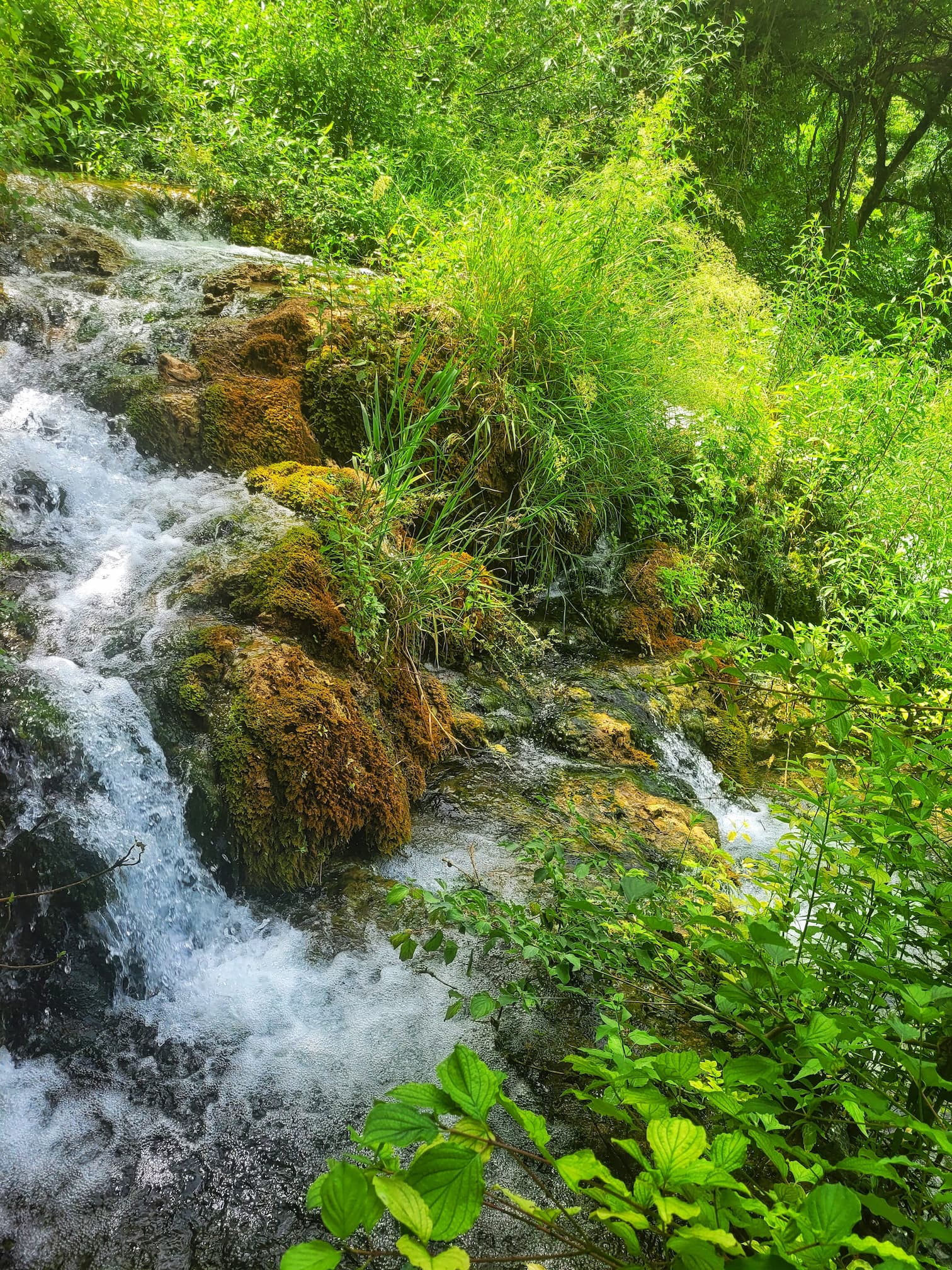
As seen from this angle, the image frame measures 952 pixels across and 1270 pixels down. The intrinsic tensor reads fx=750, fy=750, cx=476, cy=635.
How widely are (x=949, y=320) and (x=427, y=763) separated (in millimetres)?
11406

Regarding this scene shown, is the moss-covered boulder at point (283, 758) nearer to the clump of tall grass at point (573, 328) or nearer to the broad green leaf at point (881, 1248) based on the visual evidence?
the clump of tall grass at point (573, 328)

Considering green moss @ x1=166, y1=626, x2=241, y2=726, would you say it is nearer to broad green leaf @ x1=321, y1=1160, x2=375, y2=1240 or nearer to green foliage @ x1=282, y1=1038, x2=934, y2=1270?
green foliage @ x1=282, y1=1038, x2=934, y2=1270

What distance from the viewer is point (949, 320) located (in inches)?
415

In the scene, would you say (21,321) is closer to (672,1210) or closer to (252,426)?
(252,426)

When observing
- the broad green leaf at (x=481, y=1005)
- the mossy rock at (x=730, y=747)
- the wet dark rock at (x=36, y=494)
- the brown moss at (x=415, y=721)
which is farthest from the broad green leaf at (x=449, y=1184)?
the mossy rock at (x=730, y=747)

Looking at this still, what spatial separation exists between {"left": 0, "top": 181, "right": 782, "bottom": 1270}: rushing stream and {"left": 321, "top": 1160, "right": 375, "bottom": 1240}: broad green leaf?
1042 mm

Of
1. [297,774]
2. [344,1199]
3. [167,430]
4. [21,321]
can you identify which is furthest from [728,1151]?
[21,321]

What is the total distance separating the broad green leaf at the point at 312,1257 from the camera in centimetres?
59

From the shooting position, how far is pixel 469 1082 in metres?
0.72

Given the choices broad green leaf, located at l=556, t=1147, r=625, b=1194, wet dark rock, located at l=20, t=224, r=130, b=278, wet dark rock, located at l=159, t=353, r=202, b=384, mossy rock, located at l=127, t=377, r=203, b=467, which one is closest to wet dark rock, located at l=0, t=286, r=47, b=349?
wet dark rock, located at l=20, t=224, r=130, b=278

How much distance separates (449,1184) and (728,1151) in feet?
1.22

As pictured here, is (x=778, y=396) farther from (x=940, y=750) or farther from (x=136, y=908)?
(x=136, y=908)

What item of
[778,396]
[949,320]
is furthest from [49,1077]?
[949,320]

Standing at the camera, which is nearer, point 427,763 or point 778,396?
point 427,763
